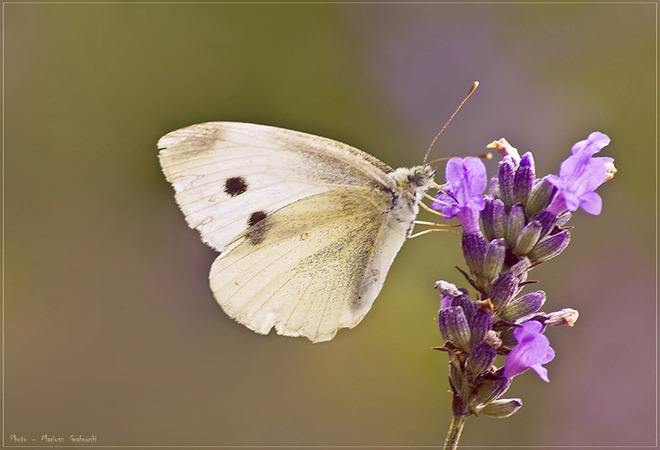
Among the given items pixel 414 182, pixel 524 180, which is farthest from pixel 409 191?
pixel 524 180

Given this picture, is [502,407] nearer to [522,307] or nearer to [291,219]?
[522,307]

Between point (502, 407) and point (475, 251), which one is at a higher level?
point (475, 251)

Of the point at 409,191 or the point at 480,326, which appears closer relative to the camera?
the point at 480,326

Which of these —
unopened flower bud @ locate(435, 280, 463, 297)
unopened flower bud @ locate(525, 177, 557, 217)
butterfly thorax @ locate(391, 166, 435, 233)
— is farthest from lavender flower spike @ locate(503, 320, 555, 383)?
butterfly thorax @ locate(391, 166, 435, 233)

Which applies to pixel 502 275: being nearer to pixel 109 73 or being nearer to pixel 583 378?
pixel 583 378

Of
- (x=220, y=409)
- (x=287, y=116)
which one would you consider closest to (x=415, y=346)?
(x=220, y=409)

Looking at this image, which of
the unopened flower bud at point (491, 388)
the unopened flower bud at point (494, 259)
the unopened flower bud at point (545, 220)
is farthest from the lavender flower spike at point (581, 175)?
the unopened flower bud at point (491, 388)

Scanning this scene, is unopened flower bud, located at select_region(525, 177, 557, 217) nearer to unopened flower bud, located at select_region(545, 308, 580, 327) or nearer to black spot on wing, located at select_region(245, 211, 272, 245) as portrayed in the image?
unopened flower bud, located at select_region(545, 308, 580, 327)
